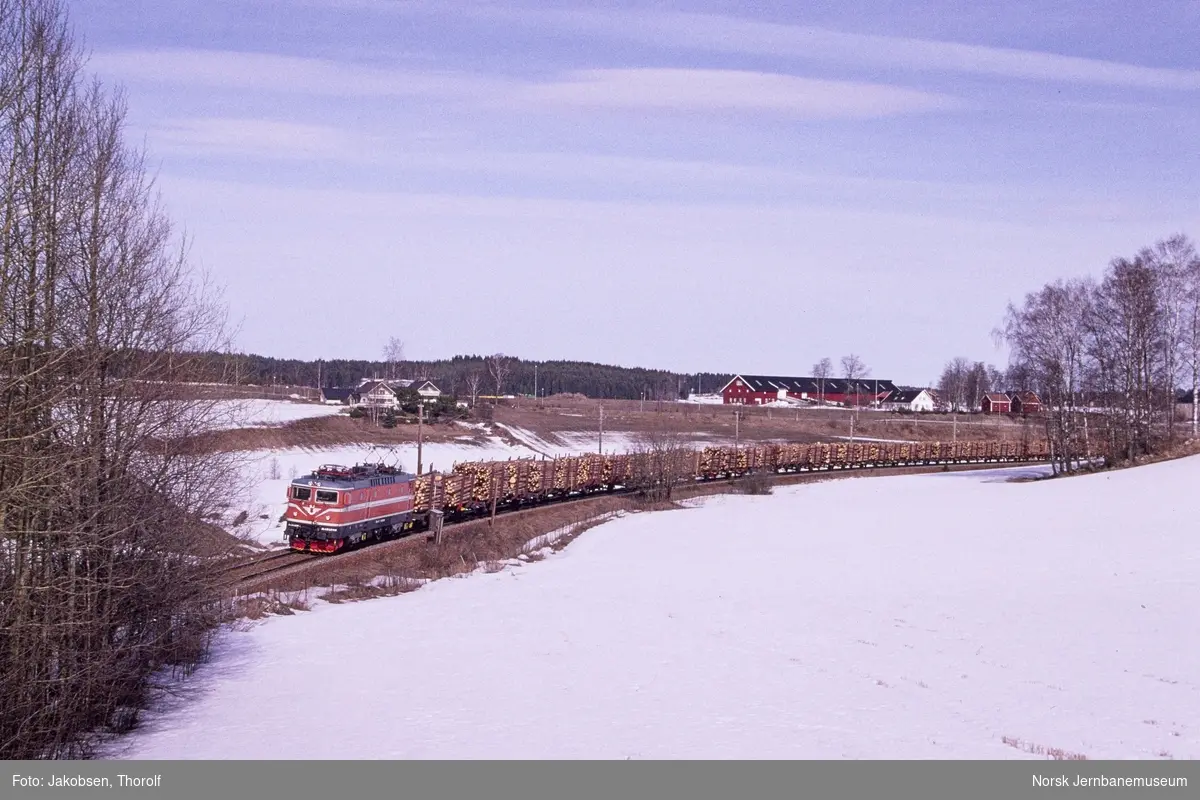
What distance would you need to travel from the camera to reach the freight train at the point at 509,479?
2900 cm

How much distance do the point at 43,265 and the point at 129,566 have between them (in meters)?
4.91

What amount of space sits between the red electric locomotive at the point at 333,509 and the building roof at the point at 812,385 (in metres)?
130

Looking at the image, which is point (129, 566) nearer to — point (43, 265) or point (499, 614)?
point (43, 265)

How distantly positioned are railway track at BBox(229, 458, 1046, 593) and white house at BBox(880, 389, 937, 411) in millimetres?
69923

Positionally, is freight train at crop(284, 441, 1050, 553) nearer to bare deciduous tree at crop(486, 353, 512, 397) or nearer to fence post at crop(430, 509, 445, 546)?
fence post at crop(430, 509, 445, 546)

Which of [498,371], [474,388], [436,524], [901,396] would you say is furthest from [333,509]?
[901,396]

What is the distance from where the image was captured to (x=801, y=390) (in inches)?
6452

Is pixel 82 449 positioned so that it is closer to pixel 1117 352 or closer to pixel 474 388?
pixel 1117 352

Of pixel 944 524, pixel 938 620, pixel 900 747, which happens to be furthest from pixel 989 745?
pixel 944 524

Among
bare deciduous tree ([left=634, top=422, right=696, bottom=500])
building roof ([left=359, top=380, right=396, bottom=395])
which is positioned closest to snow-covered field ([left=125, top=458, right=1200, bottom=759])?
bare deciduous tree ([left=634, top=422, right=696, bottom=500])

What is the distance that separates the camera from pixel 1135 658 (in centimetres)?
1831

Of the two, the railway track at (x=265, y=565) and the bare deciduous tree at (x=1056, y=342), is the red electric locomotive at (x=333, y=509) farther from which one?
the bare deciduous tree at (x=1056, y=342)

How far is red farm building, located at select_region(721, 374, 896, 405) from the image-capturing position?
158 metres

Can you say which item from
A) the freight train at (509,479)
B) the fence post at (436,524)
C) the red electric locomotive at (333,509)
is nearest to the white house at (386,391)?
the freight train at (509,479)
